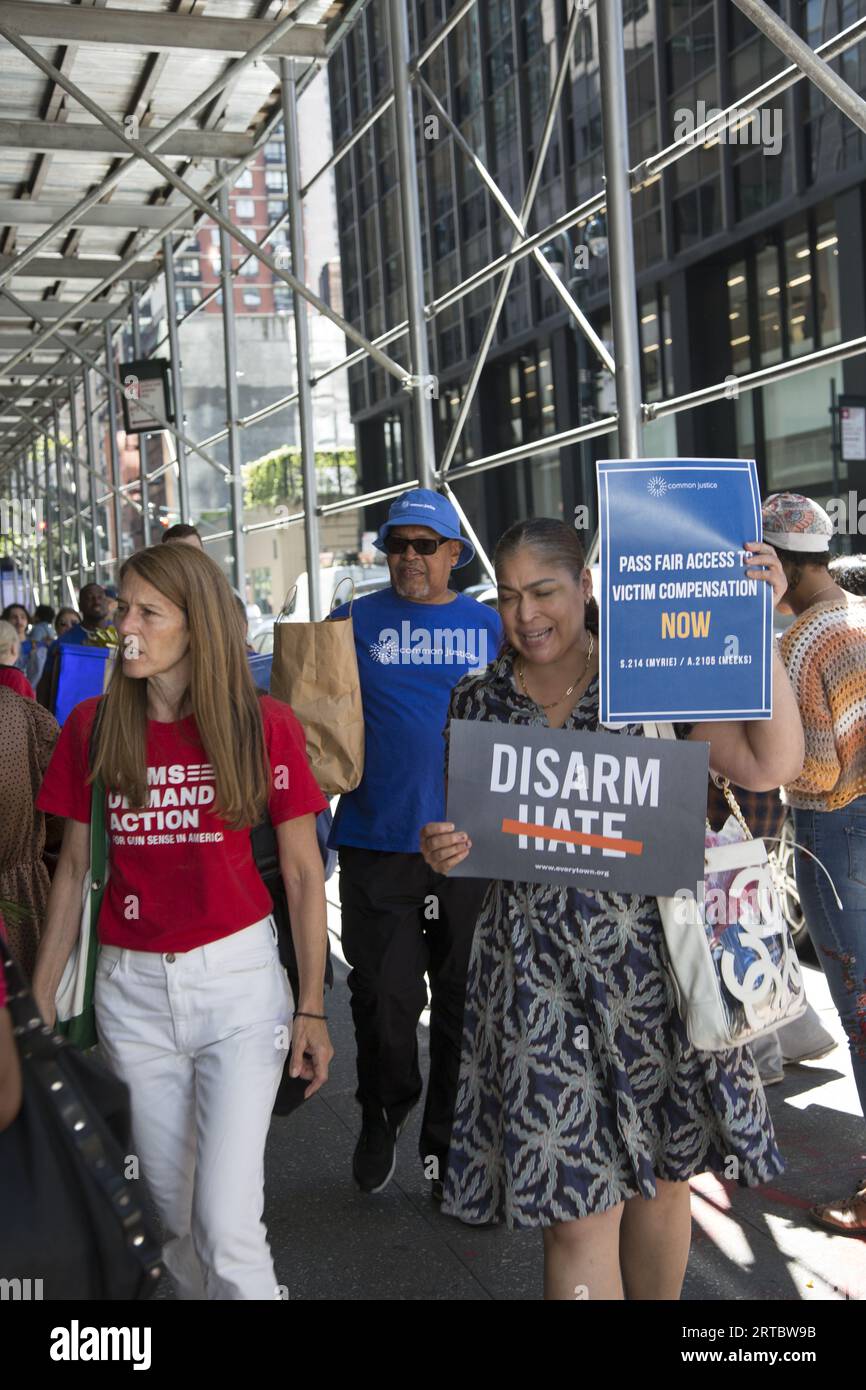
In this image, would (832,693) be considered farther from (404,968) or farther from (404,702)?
(404,968)

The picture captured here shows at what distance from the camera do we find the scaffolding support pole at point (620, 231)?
5.46 metres

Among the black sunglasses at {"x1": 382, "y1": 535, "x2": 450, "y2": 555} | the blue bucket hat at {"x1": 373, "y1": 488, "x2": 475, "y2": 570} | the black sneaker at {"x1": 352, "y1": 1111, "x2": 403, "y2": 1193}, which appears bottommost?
the black sneaker at {"x1": 352, "y1": 1111, "x2": 403, "y2": 1193}

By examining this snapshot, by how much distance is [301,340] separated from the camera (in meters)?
11.0

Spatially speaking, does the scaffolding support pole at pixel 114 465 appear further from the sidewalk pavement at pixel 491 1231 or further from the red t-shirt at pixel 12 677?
the sidewalk pavement at pixel 491 1231

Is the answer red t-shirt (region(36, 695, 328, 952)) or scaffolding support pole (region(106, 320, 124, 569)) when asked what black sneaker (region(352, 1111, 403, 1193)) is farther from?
scaffolding support pole (region(106, 320, 124, 569))

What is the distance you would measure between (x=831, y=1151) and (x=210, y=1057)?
2506mm

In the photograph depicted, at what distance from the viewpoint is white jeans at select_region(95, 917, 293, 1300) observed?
9.49 feet

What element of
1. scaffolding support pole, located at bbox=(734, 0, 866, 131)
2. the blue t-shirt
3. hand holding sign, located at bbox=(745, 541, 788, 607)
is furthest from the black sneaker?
scaffolding support pole, located at bbox=(734, 0, 866, 131)

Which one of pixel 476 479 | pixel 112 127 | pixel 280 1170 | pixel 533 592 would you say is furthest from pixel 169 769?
pixel 476 479

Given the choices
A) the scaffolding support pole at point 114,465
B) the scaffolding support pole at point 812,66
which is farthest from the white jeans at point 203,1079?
the scaffolding support pole at point 114,465

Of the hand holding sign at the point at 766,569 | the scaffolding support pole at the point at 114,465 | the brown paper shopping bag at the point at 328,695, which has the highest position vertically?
the scaffolding support pole at the point at 114,465

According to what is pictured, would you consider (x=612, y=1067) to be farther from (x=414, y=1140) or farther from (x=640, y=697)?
(x=414, y=1140)

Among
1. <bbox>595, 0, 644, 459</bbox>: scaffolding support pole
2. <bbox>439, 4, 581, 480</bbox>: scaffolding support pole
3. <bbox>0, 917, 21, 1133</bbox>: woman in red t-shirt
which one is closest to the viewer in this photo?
<bbox>0, 917, 21, 1133</bbox>: woman in red t-shirt

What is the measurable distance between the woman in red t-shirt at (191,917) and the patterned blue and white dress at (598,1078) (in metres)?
0.49
